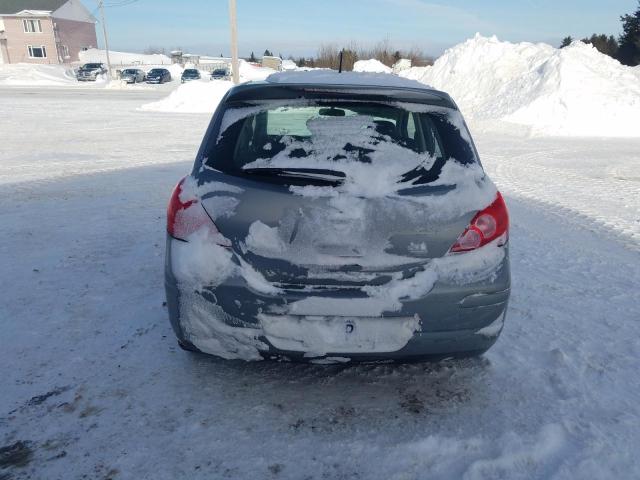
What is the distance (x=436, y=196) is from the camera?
2.43m

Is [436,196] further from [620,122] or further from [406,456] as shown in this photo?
[620,122]

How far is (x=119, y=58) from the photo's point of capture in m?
70.2

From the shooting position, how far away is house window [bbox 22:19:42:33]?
59.3m

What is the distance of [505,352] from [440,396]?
687 millimetres

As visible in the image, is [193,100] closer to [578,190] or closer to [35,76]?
[578,190]

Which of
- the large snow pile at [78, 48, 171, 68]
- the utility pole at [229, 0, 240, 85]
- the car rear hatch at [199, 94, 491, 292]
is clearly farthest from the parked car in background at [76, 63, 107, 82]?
the car rear hatch at [199, 94, 491, 292]

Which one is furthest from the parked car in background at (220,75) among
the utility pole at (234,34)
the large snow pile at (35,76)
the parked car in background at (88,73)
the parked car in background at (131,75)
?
the utility pole at (234,34)

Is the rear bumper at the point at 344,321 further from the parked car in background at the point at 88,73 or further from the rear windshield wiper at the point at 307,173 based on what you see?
the parked car in background at the point at 88,73

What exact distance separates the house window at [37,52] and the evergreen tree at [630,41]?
61.6 meters

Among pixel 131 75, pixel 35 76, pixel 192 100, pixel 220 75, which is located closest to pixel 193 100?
pixel 192 100

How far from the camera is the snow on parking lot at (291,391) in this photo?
226 cm

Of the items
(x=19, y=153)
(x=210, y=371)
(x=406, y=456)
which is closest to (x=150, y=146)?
(x=19, y=153)

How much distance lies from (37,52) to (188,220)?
71602 mm

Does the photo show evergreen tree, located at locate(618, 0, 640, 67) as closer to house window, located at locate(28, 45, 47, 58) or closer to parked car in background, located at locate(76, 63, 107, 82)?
parked car in background, located at locate(76, 63, 107, 82)
